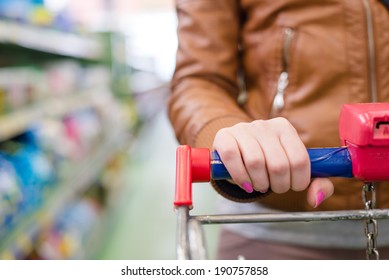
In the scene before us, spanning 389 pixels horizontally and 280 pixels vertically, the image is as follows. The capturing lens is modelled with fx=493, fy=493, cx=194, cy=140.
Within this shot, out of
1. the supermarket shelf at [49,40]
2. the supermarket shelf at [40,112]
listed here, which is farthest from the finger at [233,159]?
the supermarket shelf at [49,40]

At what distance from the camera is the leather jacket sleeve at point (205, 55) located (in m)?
1.00

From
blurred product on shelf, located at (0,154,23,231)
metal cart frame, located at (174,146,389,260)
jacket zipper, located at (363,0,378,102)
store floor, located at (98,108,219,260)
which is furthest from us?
store floor, located at (98,108,219,260)

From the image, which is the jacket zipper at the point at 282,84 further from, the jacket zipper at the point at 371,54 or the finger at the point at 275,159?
the finger at the point at 275,159

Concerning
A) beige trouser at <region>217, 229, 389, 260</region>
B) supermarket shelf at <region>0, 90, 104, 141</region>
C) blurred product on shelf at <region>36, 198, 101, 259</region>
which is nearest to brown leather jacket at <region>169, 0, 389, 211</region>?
beige trouser at <region>217, 229, 389, 260</region>

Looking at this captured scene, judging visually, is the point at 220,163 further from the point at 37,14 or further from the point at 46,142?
the point at 37,14

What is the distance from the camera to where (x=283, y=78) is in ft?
3.34

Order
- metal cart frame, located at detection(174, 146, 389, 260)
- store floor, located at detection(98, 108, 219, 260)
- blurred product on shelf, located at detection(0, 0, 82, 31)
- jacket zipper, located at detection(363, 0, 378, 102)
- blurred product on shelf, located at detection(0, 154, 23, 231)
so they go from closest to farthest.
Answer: metal cart frame, located at detection(174, 146, 389, 260) < jacket zipper, located at detection(363, 0, 378, 102) < blurred product on shelf, located at detection(0, 154, 23, 231) < blurred product on shelf, located at detection(0, 0, 82, 31) < store floor, located at detection(98, 108, 219, 260)

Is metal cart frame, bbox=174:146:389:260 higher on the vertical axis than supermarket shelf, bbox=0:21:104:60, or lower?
lower

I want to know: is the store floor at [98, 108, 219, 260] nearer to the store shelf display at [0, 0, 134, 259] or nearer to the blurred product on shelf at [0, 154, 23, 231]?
the store shelf display at [0, 0, 134, 259]

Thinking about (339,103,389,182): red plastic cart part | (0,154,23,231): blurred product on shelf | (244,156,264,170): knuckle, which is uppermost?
(0,154,23,231): blurred product on shelf

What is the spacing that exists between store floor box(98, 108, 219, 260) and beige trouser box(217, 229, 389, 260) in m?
1.84

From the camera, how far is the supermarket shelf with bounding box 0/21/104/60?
7.42 ft

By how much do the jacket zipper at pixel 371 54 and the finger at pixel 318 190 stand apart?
1.15ft
